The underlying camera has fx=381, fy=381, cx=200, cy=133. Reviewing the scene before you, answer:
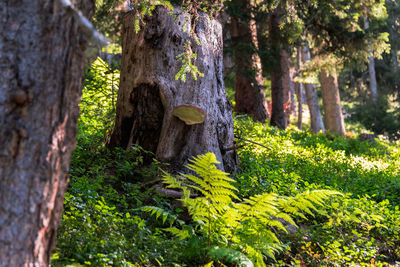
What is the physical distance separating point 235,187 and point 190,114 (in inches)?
47.5

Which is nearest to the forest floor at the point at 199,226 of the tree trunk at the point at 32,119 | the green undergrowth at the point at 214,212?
the green undergrowth at the point at 214,212

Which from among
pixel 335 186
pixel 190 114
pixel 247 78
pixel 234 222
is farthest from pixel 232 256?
pixel 247 78

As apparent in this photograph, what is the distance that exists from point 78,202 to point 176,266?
1.40 m

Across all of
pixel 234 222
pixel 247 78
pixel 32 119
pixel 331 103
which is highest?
pixel 247 78

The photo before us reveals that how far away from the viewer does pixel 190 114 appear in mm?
5434

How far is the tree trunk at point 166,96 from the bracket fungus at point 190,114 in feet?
0.38

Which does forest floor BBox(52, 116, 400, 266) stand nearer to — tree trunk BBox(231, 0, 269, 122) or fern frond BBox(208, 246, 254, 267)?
fern frond BBox(208, 246, 254, 267)

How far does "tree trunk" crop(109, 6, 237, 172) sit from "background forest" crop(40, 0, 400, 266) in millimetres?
50

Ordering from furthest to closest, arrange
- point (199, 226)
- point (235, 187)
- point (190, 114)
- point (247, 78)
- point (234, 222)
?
point (247, 78) → point (190, 114) → point (235, 187) → point (199, 226) → point (234, 222)

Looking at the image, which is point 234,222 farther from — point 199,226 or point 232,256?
point 199,226

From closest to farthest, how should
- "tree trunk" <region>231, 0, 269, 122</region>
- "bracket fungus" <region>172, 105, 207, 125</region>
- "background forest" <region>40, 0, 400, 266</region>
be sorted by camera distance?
"background forest" <region>40, 0, 400, 266</region> < "bracket fungus" <region>172, 105, 207, 125</region> < "tree trunk" <region>231, 0, 269, 122</region>

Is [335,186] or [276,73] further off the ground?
[276,73]

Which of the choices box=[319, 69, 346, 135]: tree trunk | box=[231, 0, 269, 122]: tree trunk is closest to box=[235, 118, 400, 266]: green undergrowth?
box=[231, 0, 269, 122]: tree trunk

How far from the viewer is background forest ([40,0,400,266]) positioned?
3650mm
